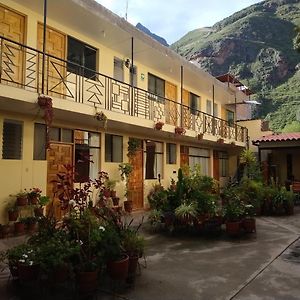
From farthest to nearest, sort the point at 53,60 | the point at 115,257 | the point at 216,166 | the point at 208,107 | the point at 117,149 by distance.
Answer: the point at 216,166 → the point at 208,107 → the point at 117,149 → the point at 53,60 → the point at 115,257

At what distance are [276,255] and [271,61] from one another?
178 ft

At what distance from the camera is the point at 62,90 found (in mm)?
10883

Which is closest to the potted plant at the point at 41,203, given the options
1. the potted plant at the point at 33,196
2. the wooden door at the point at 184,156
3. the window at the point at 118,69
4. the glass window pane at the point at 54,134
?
the potted plant at the point at 33,196

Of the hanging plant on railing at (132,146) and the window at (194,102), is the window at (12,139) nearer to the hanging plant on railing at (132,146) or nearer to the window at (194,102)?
the hanging plant on railing at (132,146)

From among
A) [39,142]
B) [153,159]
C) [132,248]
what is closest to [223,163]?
[153,159]

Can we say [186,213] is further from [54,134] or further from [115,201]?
[54,134]

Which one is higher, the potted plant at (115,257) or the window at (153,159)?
the window at (153,159)

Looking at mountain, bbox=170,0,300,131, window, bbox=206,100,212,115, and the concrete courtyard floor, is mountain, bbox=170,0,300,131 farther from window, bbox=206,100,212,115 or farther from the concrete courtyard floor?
the concrete courtyard floor

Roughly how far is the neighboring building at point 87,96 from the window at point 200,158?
5.6 inches

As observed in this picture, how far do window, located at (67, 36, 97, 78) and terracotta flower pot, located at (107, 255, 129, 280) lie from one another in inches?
286

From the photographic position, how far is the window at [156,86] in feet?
50.4

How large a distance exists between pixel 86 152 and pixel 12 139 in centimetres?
290

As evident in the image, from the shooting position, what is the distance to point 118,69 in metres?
13.5

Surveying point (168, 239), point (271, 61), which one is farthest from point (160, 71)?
point (271, 61)
